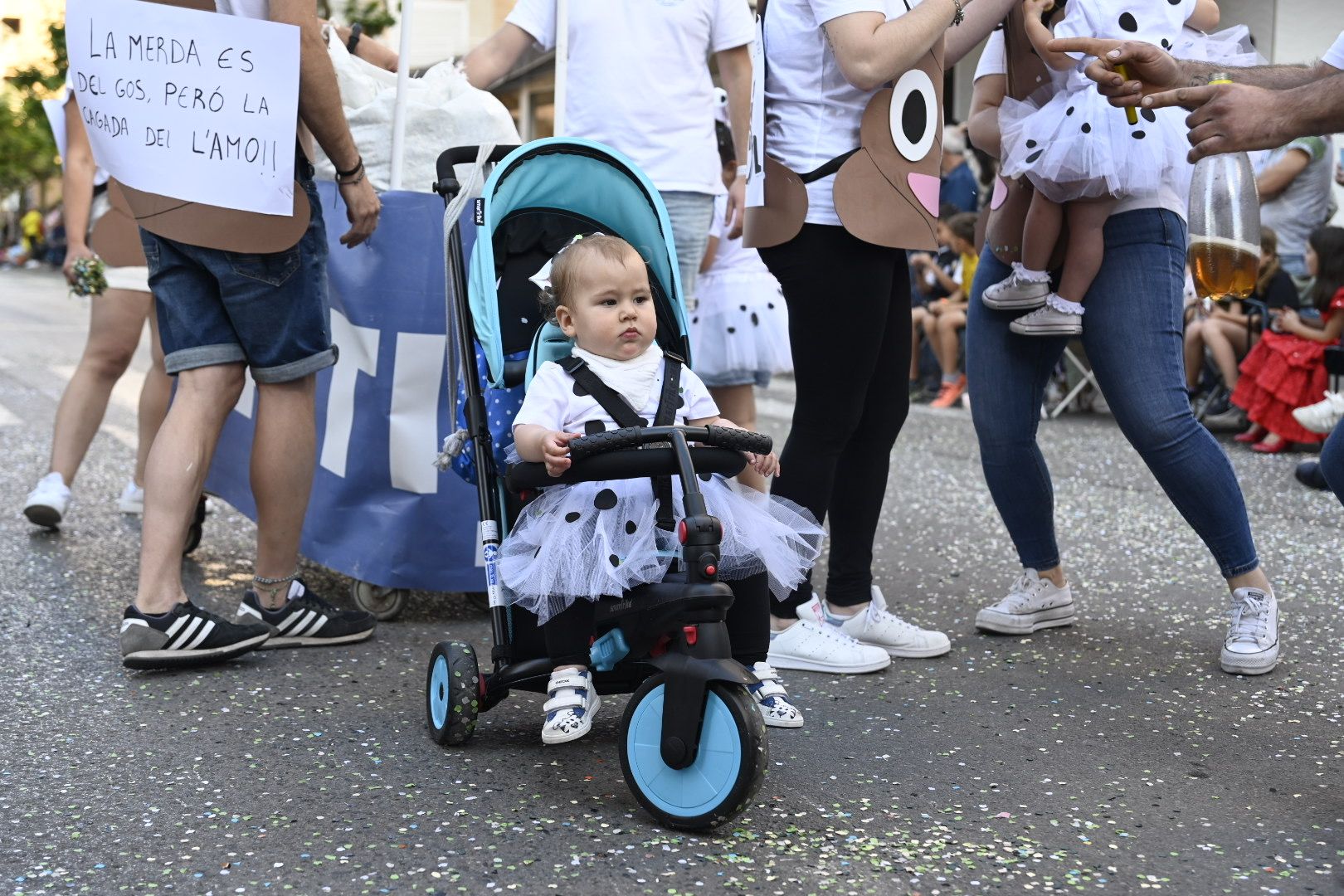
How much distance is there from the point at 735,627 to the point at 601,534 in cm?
36

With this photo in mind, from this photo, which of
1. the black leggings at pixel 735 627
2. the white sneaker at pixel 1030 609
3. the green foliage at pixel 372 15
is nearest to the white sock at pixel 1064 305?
the white sneaker at pixel 1030 609

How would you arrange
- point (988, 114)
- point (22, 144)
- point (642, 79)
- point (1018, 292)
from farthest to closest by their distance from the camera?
point (22, 144)
point (642, 79)
point (988, 114)
point (1018, 292)

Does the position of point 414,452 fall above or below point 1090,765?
above

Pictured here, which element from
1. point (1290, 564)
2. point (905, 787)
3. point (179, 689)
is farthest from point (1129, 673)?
point (179, 689)

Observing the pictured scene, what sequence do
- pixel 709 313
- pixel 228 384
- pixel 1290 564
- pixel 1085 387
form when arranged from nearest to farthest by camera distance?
pixel 228 384 < pixel 1290 564 < pixel 709 313 < pixel 1085 387

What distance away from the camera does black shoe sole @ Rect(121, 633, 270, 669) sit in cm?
347

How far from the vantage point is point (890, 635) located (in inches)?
151

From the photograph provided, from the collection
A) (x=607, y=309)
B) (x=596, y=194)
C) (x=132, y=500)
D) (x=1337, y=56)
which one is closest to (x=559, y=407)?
(x=607, y=309)

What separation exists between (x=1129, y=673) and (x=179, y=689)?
7.61ft

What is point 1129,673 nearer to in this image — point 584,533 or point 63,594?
point 584,533

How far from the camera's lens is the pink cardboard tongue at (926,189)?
3.55 m

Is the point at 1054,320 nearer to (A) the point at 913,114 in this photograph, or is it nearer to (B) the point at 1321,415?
(A) the point at 913,114

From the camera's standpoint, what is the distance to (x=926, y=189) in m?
3.60

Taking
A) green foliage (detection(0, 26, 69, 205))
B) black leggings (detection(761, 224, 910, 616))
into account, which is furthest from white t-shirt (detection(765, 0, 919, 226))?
green foliage (detection(0, 26, 69, 205))
